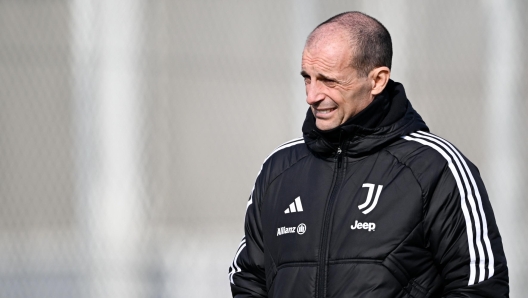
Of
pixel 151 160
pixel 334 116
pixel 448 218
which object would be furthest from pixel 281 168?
pixel 151 160

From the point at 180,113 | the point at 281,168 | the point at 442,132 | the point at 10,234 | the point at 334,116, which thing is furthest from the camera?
the point at 442,132

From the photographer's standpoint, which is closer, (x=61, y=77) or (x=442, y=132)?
(x=61, y=77)

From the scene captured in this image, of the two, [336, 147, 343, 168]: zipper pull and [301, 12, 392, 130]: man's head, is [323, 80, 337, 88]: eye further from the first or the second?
[336, 147, 343, 168]: zipper pull

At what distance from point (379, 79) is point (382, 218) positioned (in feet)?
1.42

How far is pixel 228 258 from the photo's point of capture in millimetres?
4250

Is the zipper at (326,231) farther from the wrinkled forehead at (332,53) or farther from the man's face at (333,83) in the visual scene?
the wrinkled forehead at (332,53)

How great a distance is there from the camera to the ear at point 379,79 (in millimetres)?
2074

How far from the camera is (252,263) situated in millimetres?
2209

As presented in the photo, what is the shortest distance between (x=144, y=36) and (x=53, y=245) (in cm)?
130

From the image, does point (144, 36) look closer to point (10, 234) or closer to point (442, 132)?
point (10, 234)

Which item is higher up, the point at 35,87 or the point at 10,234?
the point at 35,87

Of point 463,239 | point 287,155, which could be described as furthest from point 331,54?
point 463,239

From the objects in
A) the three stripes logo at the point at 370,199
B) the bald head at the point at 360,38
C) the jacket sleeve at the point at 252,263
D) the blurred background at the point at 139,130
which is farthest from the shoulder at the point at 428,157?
the blurred background at the point at 139,130

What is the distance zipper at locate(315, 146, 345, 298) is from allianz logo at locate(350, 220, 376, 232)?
0.08 metres
